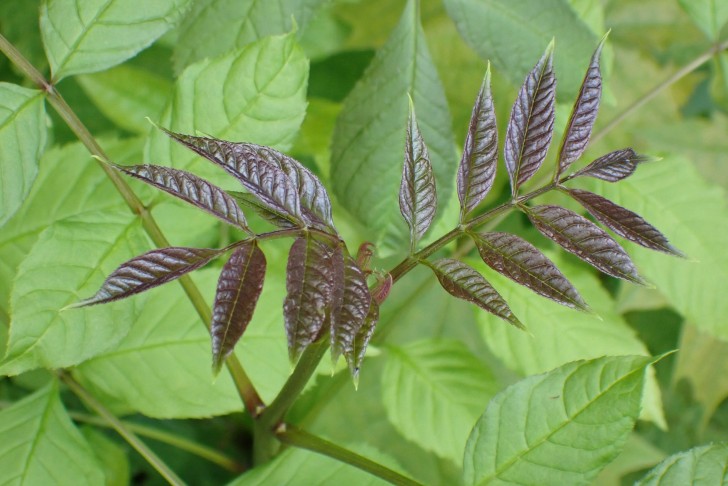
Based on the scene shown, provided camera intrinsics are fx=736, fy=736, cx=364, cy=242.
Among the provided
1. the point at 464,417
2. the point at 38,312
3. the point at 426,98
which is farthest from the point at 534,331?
the point at 38,312

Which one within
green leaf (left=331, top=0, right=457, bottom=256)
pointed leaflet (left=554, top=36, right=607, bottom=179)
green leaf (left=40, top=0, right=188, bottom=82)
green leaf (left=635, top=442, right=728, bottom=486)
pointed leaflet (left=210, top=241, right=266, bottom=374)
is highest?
green leaf (left=40, top=0, right=188, bottom=82)

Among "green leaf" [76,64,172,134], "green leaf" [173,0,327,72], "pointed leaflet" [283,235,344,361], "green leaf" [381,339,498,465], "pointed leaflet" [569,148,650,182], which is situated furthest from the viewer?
"green leaf" [76,64,172,134]

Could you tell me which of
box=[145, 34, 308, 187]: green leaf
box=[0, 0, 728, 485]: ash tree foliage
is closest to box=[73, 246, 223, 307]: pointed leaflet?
box=[0, 0, 728, 485]: ash tree foliage

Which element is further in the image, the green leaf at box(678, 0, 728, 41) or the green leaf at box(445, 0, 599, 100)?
the green leaf at box(678, 0, 728, 41)

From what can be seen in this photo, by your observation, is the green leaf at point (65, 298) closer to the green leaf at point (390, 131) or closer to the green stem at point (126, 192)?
the green stem at point (126, 192)

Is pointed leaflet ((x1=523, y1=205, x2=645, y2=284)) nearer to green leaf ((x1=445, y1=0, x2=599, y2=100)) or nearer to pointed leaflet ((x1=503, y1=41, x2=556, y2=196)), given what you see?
pointed leaflet ((x1=503, y1=41, x2=556, y2=196))

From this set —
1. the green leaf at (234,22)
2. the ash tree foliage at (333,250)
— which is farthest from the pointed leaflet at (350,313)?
the green leaf at (234,22)

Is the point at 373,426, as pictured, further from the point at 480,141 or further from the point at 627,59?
the point at 627,59

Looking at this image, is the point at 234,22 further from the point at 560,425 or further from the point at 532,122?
the point at 560,425

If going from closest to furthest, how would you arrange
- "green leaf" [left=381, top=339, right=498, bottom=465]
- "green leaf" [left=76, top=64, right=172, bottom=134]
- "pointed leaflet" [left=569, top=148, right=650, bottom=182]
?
1. "pointed leaflet" [left=569, top=148, right=650, bottom=182]
2. "green leaf" [left=381, top=339, right=498, bottom=465]
3. "green leaf" [left=76, top=64, right=172, bottom=134]

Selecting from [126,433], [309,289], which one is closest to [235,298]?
[309,289]
